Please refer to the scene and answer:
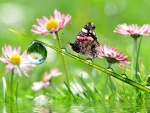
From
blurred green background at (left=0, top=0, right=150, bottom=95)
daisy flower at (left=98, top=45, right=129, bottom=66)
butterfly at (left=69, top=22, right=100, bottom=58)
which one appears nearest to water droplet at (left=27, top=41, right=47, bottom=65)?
butterfly at (left=69, top=22, right=100, bottom=58)

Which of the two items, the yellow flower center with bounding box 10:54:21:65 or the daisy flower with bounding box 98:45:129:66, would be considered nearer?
the daisy flower with bounding box 98:45:129:66

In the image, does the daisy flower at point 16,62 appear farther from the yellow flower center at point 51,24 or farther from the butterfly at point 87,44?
the butterfly at point 87,44

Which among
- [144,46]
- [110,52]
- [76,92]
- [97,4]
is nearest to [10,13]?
[97,4]

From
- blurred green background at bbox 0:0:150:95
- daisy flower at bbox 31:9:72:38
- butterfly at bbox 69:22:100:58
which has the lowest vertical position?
butterfly at bbox 69:22:100:58

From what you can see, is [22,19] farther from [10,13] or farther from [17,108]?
[17,108]

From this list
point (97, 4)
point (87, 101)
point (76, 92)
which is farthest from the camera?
point (97, 4)

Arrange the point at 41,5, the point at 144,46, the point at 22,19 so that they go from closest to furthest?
1. the point at 144,46
2. the point at 22,19
3. the point at 41,5

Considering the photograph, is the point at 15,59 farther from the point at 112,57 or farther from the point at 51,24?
the point at 112,57

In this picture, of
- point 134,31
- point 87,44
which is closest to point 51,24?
point 87,44

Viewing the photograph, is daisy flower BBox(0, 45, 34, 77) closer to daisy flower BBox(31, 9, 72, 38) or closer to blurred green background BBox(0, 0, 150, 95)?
daisy flower BBox(31, 9, 72, 38)
